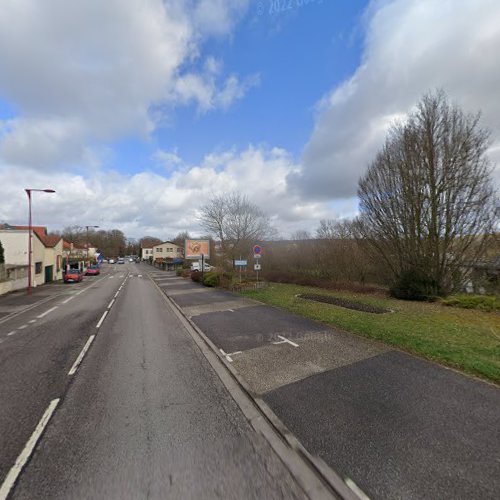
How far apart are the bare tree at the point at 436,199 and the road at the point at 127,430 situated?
11764 mm

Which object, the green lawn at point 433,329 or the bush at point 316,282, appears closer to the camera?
the green lawn at point 433,329

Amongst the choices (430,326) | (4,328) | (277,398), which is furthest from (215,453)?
(4,328)

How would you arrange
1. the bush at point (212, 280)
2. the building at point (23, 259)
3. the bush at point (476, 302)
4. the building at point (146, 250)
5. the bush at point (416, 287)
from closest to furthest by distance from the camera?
the bush at point (476, 302), the bush at point (416, 287), the building at point (23, 259), the bush at point (212, 280), the building at point (146, 250)

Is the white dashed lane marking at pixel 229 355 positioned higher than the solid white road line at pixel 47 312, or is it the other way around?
the white dashed lane marking at pixel 229 355

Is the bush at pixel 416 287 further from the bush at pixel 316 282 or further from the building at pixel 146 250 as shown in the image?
the building at pixel 146 250

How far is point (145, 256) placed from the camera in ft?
349

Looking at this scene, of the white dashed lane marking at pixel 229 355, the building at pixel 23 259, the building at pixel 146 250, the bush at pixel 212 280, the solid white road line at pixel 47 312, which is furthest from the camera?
the building at pixel 146 250

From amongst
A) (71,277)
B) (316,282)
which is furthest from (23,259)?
(316,282)

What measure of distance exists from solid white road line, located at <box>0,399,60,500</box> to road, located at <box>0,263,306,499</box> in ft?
0.04

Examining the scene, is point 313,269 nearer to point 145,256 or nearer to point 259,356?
point 259,356

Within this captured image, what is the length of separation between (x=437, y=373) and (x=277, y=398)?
2965 mm

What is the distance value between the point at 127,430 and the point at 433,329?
7572 mm

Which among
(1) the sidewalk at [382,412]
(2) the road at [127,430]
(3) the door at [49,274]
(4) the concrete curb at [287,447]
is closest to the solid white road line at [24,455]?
(2) the road at [127,430]

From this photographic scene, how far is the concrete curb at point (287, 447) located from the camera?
2461 mm
